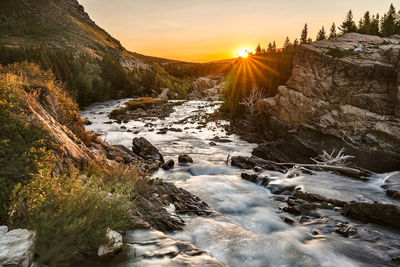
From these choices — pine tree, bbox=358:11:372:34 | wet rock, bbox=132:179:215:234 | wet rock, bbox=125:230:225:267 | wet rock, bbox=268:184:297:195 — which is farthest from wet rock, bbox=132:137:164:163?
pine tree, bbox=358:11:372:34

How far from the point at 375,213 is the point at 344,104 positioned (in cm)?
1654

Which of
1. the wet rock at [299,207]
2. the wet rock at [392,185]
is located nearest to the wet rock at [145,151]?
the wet rock at [299,207]

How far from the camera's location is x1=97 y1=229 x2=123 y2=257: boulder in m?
4.97

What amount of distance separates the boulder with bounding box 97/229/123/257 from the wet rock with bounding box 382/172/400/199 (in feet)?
43.8

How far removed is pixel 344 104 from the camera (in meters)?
23.7

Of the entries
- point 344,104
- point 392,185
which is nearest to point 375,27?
point 344,104

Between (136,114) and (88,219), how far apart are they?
42.9 metres

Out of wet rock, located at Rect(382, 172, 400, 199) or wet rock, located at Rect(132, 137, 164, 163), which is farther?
wet rock, located at Rect(132, 137, 164, 163)

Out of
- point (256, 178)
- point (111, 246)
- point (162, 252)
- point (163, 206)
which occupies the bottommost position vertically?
point (256, 178)

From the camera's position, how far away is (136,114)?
1838 inches

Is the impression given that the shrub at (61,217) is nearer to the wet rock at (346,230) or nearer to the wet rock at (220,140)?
the wet rock at (346,230)

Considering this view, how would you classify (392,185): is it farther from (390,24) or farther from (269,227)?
(390,24)

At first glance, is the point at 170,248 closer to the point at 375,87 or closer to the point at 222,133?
the point at 375,87

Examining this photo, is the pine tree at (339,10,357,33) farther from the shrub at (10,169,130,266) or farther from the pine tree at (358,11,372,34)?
the shrub at (10,169,130,266)
